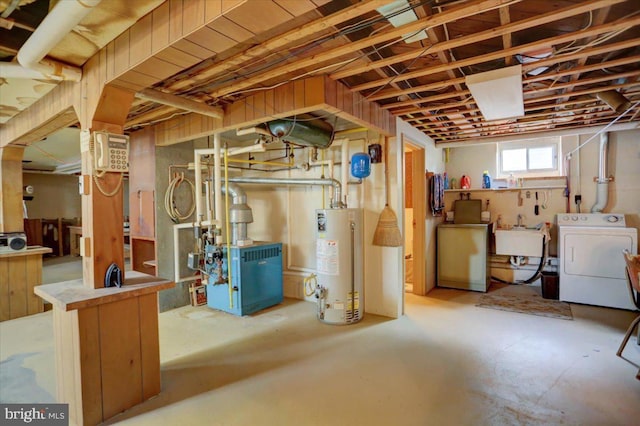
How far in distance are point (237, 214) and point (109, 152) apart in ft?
6.10

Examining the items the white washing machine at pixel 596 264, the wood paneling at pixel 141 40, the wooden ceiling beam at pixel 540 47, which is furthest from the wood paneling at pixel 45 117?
the white washing machine at pixel 596 264

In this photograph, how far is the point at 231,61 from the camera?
215 cm

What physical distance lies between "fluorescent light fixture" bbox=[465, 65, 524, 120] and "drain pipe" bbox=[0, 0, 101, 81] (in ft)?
8.19

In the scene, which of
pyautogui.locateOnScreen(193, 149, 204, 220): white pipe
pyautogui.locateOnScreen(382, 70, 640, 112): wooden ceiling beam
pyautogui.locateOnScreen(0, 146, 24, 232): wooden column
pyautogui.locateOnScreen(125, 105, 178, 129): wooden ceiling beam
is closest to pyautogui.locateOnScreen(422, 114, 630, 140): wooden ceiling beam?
pyautogui.locateOnScreen(382, 70, 640, 112): wooden ceiling beam

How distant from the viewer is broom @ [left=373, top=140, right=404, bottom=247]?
11.5ft

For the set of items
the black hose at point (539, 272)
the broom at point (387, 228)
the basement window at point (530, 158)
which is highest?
the basement window at point (530, 158)

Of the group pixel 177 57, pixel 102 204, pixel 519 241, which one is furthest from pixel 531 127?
pixel 102 204

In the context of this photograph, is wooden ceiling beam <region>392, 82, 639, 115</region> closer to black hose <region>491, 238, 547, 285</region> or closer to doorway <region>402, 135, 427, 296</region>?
doorway <region>402, 135, 427, 296</region>

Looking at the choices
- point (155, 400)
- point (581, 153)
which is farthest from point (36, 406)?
point (581, 153)

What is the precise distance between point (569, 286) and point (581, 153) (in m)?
2.04

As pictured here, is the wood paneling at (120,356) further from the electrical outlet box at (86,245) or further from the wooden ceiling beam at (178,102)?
the wooden ceiling beam at (178,102)

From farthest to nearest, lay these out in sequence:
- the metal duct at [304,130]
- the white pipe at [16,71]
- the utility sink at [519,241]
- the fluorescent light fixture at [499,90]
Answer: the utility sink at [519,241]
the metal duct at [304,130]
the fluorescent light fixture at [499,90]
the white pipe at [16,71]

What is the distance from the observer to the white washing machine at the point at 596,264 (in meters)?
3.74

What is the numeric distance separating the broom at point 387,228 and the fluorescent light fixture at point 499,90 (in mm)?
1174
